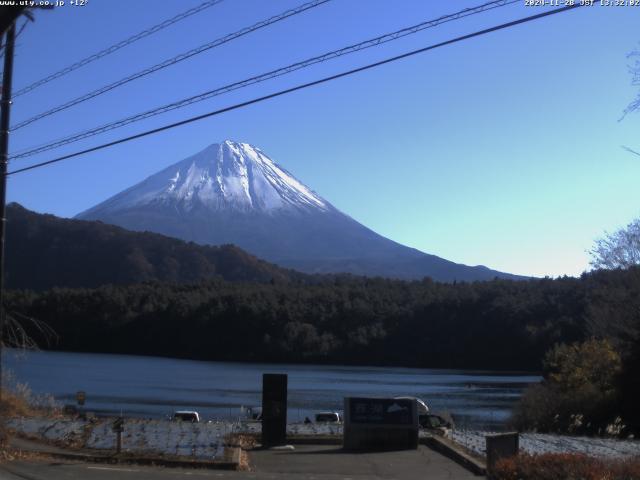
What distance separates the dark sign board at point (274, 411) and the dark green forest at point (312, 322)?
212 feet

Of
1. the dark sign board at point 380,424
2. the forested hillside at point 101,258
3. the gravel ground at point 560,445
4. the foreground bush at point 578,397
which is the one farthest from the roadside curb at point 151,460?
the forested hillside at point 101,258

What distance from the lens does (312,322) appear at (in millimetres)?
98938

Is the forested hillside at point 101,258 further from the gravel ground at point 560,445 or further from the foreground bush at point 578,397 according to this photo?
the gravel ground at point 560,445

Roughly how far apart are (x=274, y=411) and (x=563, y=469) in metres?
7.06

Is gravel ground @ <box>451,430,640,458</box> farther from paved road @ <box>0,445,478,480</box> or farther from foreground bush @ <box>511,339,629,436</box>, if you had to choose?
foreground bush @ <box>511,339,629,436</box>

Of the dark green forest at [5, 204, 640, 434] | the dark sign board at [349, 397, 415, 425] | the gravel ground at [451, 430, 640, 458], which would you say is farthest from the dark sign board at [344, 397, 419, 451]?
the dark green forest at [5, 204, 640, 434]

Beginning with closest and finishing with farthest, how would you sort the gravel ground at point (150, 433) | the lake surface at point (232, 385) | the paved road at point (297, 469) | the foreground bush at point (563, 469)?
1. the foreground bush at point (563, 469)
2. the paved road at point (297, 469)
3. the gravel ground at point (150, 433)
4. the lake surface at point (232, 385)

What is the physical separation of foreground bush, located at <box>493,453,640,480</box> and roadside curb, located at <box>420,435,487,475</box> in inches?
82.2

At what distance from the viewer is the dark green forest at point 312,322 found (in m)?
84.6

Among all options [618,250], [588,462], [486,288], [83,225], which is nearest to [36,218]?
[83,225]

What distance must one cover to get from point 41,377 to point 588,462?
192 ft

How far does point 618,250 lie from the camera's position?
39094 millimetres

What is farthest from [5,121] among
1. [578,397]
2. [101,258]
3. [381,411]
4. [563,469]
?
[101,258]

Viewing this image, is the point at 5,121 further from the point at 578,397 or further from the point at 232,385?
the point at 232,385
